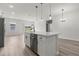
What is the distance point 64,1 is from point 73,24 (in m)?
0.74

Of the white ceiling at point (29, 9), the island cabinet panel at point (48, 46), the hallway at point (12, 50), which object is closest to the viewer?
the white ceiling at point (29, 9)

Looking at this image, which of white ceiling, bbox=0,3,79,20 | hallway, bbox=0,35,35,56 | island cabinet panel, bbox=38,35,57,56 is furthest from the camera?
hallway, bbox=0,35,35,56

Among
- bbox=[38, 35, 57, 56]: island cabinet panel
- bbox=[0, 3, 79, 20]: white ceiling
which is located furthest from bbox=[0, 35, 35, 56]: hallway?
bbox=[0, 3, 79, 20]: white ceiling

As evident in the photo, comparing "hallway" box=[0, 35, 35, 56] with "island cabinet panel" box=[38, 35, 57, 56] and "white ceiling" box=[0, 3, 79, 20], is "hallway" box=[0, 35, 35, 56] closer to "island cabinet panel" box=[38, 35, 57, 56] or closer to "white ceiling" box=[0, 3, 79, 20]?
"island cabinet panel" box=[38, 35, 57, 56]

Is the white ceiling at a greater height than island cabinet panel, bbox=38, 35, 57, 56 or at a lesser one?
greater

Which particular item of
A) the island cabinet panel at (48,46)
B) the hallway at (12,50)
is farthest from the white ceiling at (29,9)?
the hallway at (12,50)

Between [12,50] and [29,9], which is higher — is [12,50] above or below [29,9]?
below

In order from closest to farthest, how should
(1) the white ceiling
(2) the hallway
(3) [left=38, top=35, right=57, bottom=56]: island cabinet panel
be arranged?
1. (1) the white ceiling
2. (3) [left=38, top=35, right=57, bottom=56]: island cabinet panel
3. (2) the hallway

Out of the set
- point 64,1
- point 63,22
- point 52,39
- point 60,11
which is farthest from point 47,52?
point 64,1

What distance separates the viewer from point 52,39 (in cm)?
263

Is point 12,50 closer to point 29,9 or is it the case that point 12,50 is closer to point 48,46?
point 48,46

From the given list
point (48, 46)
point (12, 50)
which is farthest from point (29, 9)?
point (12, 50)

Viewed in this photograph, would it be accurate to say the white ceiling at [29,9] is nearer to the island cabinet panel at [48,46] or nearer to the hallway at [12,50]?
the island cabinet panel at [48,46]

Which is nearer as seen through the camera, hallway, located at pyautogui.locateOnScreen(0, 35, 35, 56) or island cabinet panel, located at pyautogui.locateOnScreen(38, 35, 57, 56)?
island cabinet panel, located at pyautogui.locateOnScreen(38, 35, 57, 56)
